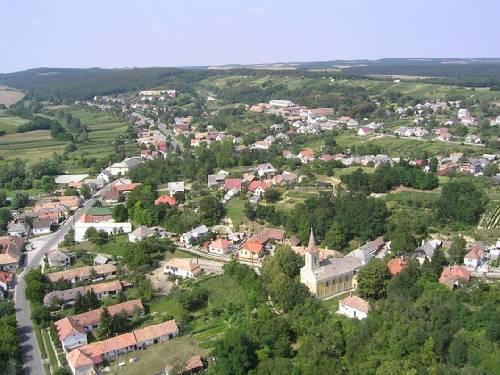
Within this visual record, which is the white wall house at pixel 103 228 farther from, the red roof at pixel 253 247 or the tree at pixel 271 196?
the tree at pixel 271 196

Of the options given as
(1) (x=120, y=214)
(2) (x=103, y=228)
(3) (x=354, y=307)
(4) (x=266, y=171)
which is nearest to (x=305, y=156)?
(4) (x=266, y=171)

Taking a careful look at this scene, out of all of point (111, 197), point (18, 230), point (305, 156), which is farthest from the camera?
point (305, 156)

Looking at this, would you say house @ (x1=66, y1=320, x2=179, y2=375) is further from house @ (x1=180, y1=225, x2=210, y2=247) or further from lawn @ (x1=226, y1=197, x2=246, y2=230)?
lawn @ (x1=226, y1=197, x2=246, y2=230)

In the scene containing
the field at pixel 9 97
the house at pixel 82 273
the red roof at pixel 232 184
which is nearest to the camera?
the house at pixel 82 273

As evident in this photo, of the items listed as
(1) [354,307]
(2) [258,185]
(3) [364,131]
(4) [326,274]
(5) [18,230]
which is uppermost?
(3) [364,131]

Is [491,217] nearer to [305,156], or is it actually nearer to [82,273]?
[305,156]

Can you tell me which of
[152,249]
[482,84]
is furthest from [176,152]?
[482,84]

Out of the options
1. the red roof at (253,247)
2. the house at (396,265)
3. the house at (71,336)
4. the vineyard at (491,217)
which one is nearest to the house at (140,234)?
the red roof at (253,247)

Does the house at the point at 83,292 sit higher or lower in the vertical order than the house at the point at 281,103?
lower
